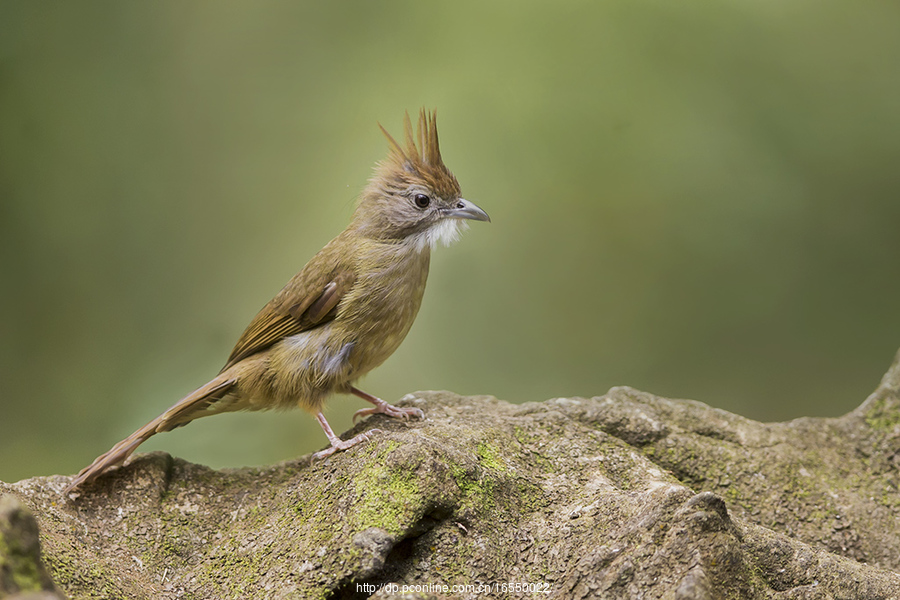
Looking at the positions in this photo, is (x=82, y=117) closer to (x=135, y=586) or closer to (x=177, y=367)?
(x=177, y=367)

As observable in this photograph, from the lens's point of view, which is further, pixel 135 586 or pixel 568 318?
pixel 568 318

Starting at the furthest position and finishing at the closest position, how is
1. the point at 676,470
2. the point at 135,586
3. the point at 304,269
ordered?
1. the point at 304,269
2. the point at 676,470
3. the point at 135,586

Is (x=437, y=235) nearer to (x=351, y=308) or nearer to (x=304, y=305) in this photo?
(x=351, y=308)

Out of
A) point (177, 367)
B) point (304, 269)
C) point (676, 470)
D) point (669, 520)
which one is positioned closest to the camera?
point (669, 520)

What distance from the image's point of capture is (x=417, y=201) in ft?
12.6

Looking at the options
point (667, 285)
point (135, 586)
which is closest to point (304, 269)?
point (135, 586)

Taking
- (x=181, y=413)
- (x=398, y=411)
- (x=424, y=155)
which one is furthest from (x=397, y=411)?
(x=424, y=155)

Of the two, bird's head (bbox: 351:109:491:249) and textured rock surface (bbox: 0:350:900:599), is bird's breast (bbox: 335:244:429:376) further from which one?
textured rock surface (bbox: 0:350:900:599)

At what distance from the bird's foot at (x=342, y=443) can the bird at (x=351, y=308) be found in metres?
0.02

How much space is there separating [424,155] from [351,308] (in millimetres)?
868

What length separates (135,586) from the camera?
2.80m

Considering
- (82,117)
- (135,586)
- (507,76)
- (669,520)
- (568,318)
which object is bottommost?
(135,586)

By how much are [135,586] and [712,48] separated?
5.03 m

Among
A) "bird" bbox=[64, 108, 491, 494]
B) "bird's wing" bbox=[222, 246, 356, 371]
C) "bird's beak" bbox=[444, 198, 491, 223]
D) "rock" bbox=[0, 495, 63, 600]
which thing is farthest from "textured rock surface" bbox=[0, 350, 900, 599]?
"bird's beak" bbox=[444, 198, 491, 223]
